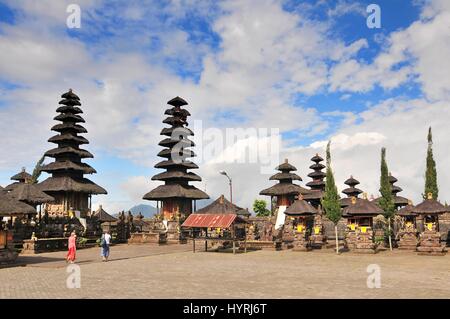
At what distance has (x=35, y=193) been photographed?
34.8 m

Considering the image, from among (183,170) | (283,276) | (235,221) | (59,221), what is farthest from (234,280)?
(183,170)

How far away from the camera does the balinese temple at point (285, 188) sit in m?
51.0

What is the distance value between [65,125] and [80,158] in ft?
13.7

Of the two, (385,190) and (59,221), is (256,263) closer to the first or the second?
(385,190)

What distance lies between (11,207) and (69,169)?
84.7 ft

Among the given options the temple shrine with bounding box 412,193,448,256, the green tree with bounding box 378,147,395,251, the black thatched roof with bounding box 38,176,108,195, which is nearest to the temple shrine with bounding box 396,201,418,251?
the green tree with bounding box 378,147,395,251

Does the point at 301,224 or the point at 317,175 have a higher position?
the point at 317,175

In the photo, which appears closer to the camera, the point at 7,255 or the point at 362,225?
the point at 7,255

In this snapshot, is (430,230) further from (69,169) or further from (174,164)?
(69,169)

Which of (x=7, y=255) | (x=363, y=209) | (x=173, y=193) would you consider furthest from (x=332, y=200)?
(x=173, y=193)

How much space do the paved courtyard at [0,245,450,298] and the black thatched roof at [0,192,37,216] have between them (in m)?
2.56

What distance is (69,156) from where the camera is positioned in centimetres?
4684

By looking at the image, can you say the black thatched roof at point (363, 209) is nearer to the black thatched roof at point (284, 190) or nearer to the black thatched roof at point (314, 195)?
the black thatched roof at point (314, 195)

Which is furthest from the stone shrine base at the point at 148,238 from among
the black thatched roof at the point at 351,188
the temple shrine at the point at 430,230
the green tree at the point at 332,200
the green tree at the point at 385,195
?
the black thatched roof at the point at 351,188
